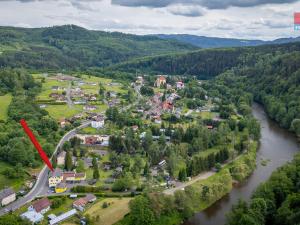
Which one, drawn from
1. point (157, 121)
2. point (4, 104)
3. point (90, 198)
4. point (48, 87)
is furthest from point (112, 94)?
point (90, 198)

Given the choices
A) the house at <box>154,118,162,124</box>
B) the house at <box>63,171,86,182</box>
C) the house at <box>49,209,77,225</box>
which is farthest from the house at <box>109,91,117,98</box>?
the house at <box>49,209,77,225</box>

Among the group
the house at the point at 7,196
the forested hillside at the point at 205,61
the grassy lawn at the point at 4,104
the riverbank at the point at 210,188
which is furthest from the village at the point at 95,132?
the forested hillside at the point at 205,61

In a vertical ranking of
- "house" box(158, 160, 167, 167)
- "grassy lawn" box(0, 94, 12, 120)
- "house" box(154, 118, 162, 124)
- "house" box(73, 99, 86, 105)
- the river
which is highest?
"grassy lawn" box(0, 94, 12, 120)

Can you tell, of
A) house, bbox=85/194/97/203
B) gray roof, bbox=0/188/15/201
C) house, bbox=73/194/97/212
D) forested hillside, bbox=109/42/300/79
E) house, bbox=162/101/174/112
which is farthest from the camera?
forested hillside, bbox=109/42/300/79

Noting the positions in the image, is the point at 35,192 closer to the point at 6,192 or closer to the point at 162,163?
the point at 6,192

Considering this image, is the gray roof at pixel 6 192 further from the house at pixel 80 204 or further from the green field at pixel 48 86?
the green field at pixel 48 86

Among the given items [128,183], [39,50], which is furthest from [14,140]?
[39,50]

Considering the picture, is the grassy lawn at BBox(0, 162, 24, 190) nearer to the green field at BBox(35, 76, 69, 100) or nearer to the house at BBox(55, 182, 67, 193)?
the house at BBox(55, 182, 67, 193)
